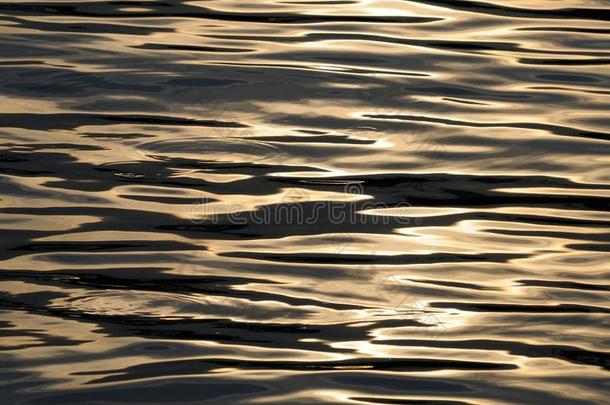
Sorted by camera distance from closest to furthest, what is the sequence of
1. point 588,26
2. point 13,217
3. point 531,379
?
point 531,379 → point 13,217 → point 588,26

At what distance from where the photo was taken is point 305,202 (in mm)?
3297

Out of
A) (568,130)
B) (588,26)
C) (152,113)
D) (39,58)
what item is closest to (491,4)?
(588,26)

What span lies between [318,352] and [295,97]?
133 cm

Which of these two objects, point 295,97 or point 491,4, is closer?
point 295,97

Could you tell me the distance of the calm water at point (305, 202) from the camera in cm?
262

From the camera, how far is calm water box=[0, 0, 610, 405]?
2623 mm

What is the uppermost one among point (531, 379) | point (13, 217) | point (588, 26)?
point (588, 26)

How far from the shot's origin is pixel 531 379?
8.50 feet

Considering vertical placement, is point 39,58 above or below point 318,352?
above

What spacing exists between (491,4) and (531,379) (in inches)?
84.2

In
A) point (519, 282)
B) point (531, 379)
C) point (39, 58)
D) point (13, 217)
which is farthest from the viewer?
point (39, 58)

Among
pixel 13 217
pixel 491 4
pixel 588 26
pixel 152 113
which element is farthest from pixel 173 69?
pixel 588 26

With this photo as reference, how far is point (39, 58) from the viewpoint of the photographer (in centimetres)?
398

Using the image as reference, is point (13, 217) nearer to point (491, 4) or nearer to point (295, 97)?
point (295, 97)
